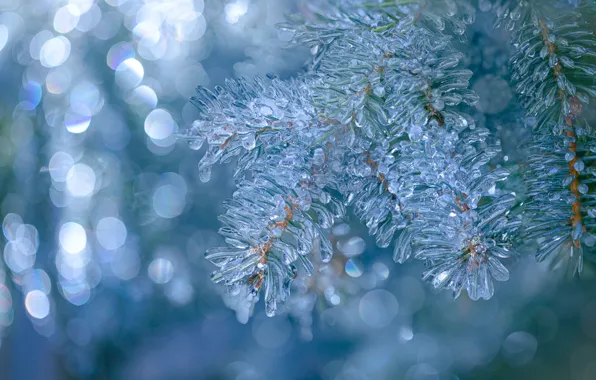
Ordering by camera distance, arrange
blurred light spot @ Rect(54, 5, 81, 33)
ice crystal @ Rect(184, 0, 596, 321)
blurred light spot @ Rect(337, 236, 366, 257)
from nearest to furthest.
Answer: ice crystal @ Rect(184, 0, 596, 321) → blurred light spot @ Rect(337, 236, 366, 257) → blurred light spot @ Rect(54, 5, 81, 33)

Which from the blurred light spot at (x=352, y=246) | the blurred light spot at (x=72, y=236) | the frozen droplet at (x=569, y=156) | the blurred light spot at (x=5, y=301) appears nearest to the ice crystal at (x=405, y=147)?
the frozen droplet at (x=569, y=156)

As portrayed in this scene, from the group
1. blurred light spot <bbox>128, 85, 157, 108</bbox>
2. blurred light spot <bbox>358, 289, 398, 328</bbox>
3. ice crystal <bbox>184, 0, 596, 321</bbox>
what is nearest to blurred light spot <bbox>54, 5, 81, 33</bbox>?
blurred light spot <bbox>128, 85, 157, 108</bbox>

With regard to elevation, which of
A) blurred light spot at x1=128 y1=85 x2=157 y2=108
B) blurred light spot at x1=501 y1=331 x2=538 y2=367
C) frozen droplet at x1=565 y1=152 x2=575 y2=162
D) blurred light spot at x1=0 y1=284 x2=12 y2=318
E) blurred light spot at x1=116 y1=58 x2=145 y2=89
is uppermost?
frozen droplet at x1=565 y1=152 x2=575 y2=162

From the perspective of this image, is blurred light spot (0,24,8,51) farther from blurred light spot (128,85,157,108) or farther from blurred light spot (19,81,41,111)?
blurred light spot (128,85,157,108)

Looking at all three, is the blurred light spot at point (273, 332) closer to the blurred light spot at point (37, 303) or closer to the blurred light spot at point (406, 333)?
the blurred light spot at point (406, 333)

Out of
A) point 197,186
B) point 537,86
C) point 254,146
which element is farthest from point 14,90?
point 537,86
